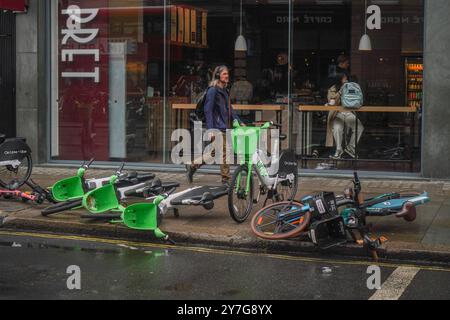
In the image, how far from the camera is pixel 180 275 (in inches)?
269

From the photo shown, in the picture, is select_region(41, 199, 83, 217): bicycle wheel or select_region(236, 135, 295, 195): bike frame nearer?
select_region(236, 135, 295, 195): bike frame

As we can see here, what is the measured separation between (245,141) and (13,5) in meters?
6.87

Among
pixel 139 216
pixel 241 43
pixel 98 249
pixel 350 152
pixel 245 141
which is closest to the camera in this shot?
pixel 98 249

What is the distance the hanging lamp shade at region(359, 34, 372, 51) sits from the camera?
1280cm

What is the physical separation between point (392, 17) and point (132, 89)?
514 centimetres

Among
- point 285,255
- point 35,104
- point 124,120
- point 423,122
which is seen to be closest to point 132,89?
point 124,120

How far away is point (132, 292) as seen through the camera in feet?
20.3

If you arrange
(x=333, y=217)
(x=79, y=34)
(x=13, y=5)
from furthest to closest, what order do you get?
(x=79, y=34), (x=13, y=5), (x=333, y=217)

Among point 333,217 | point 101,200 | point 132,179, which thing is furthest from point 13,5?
point 333,217

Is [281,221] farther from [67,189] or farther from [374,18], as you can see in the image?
[374,18]

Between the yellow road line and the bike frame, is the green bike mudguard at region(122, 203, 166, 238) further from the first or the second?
the bike frame

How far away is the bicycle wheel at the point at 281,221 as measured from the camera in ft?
25.8

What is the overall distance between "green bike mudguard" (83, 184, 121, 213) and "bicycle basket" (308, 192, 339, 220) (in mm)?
2469

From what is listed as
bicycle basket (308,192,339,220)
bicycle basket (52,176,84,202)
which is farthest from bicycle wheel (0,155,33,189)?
bicycle basket (308,192,339,220)
